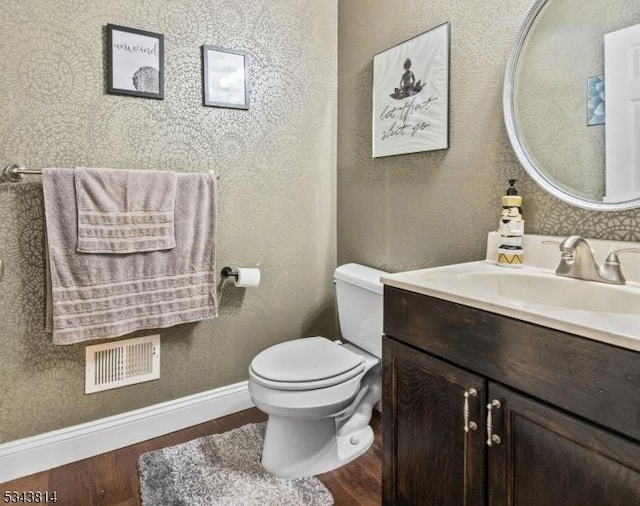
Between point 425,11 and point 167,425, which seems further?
point 167,425

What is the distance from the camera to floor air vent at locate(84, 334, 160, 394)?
1654 millimetres

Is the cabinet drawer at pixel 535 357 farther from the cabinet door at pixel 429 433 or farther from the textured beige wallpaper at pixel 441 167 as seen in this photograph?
the textured beige wallpaper at pixel 441 167

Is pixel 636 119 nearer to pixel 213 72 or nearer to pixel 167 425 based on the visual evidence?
pixel 213 72

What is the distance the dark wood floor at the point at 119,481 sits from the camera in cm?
142

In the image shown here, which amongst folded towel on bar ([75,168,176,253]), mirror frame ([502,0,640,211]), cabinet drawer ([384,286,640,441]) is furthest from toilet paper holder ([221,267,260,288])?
mirror frame ([502,0,640,211])

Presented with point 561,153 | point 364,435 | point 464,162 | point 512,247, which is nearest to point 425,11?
point 464,162

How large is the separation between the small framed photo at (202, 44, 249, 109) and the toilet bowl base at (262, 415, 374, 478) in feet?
4.41

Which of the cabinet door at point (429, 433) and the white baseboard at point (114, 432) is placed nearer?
the cabinet door at point (429, 433)

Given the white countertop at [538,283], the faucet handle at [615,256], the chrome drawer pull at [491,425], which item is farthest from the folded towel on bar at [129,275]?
the faucet handle at [615,256]

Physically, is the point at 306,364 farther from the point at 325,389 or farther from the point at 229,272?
the point at 229,272

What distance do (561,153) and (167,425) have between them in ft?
6.08

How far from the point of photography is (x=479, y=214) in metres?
1.49

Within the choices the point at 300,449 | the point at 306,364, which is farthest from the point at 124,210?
the point at 300,449

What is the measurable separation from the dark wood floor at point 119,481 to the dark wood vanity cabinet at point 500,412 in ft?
0.97
